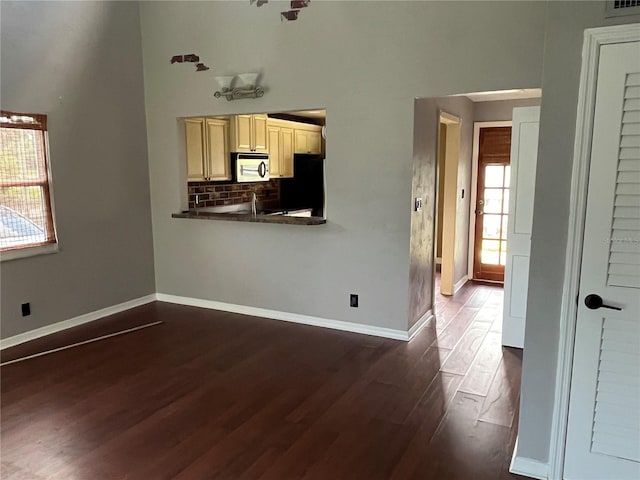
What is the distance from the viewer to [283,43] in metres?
4.30

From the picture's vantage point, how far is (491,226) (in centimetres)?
627

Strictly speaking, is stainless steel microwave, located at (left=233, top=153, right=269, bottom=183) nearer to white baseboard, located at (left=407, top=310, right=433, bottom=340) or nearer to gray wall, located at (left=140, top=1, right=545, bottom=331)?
gray wall, located at (left=140, top=1, right=545, bottom=331)

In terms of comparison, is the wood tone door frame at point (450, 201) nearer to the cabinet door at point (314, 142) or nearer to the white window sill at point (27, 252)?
the cabinet door at point (314, 142)

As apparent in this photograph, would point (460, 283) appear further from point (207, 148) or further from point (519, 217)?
point (207, 148)

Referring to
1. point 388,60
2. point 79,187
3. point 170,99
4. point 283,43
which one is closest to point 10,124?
point 79,187

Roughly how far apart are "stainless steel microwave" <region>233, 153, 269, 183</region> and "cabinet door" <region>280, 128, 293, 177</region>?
40 centimetres

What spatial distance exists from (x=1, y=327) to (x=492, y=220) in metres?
5.54

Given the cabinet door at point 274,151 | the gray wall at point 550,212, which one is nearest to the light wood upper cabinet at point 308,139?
the cabinet door at point 274,151

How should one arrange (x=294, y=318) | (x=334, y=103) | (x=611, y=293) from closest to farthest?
(x=611, y=293) < (x=334, y=103) < (x=294, y=318)

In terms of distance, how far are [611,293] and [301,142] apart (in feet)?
18.2

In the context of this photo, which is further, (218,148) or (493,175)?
(493,175)

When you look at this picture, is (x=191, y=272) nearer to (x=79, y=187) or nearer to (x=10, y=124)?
(x=79, y=187)

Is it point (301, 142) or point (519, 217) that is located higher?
point (301, 142)

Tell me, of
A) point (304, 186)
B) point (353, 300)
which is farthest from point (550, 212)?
point (304, 186)
